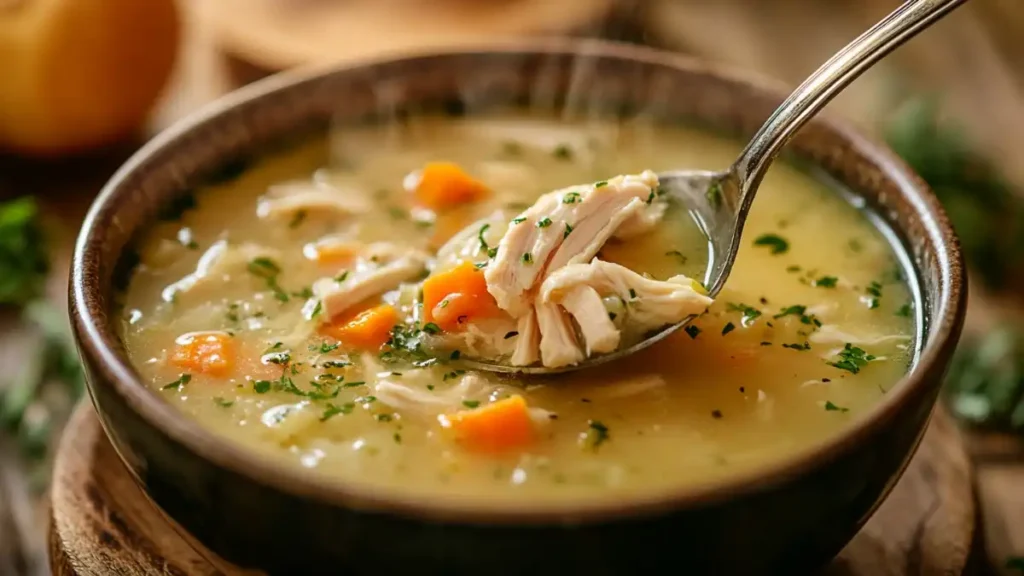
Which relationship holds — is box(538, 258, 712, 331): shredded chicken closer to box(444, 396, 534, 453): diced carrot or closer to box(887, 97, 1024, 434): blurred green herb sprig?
box(444, 396, 534, 453): diced carrot

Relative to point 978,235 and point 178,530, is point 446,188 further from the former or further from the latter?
point 978,235

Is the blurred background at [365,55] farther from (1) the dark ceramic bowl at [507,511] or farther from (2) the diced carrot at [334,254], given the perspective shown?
(2) the diced carrot at [334,254]

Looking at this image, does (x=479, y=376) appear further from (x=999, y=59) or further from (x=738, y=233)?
(x=999, y=59)

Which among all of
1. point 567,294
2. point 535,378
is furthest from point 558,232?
point 535,378

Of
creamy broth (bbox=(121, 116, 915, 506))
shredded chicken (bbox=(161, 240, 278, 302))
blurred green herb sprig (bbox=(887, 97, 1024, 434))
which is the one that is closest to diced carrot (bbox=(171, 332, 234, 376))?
creamy broth (bbox=(121, 116, 915, 506))

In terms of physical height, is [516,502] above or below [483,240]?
below

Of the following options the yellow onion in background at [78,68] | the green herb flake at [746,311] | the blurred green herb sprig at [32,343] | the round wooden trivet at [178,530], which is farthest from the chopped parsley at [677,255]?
the yellow onion in background at [78,68]

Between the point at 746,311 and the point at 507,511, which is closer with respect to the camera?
the point at 507,511
